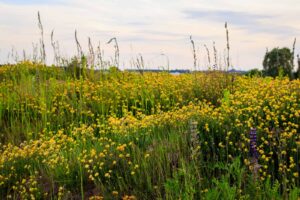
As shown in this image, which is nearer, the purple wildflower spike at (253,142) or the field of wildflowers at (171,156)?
the field of wildflowers at (171,156)

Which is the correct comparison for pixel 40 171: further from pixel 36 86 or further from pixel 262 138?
pixel 36 86

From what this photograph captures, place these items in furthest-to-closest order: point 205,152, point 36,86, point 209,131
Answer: point 36,86, point 209,131, point 205,152

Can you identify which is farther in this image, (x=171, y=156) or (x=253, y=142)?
(x=171, y=156)

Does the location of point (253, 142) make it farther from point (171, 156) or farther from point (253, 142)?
point (171, 156)

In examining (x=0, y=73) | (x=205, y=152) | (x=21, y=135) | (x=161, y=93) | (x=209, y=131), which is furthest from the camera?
(x=0, y=73)

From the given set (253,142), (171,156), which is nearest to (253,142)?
(253,142)

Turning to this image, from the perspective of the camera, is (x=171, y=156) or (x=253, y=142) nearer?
(x=253, y=142)

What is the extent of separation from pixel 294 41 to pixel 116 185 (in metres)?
3.65

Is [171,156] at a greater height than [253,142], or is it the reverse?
[253,142]

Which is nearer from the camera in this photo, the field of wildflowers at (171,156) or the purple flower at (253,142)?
the field of wildflowers at (171,156)

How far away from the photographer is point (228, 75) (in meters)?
8.96

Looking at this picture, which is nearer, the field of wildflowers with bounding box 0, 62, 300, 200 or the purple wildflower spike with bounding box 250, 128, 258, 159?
the field of wildflowers with bounding box 0, 62, 300, 200

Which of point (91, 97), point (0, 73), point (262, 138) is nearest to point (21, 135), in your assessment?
point (91, 97)

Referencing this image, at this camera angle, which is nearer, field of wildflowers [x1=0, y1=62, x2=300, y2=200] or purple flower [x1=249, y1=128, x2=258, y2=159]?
field of wildflowers [x1=0, y1=62, x2=300, y2=200]
